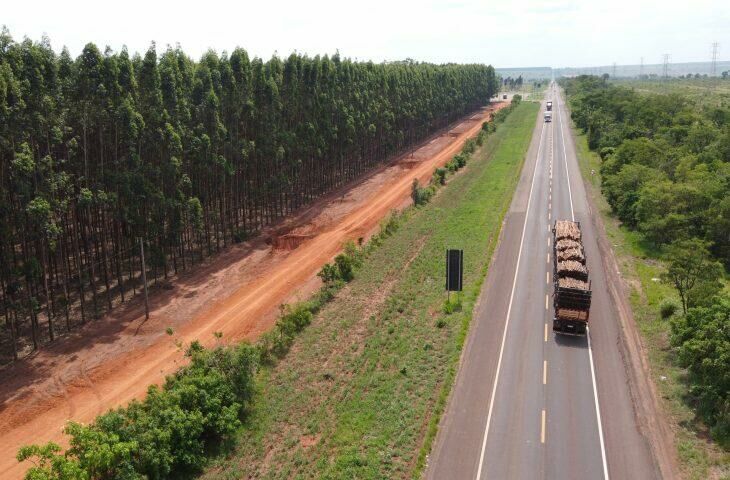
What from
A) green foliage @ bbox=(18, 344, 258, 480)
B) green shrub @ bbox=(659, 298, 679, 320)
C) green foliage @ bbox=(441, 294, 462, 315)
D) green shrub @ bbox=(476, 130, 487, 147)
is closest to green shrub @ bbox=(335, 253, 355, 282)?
green foliage @ bbox=(441, 294, 462, 315)

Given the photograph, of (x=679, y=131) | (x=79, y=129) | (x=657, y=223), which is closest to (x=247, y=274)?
(x=79, y=129)

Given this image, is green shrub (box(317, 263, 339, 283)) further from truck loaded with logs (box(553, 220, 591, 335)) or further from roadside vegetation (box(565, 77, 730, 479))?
roadside vegetation (box(565, 77, 730, 479))

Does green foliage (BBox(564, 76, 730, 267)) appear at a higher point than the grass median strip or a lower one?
higher

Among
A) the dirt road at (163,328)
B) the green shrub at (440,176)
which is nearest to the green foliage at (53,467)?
the dirt road at (163,328)

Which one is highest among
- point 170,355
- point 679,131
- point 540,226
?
point 679,131

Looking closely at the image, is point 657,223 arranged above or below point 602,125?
below

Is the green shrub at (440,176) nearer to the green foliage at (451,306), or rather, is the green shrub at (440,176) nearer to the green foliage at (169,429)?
the green foliage at (451,306)

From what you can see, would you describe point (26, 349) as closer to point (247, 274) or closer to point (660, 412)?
point (247, 274)
